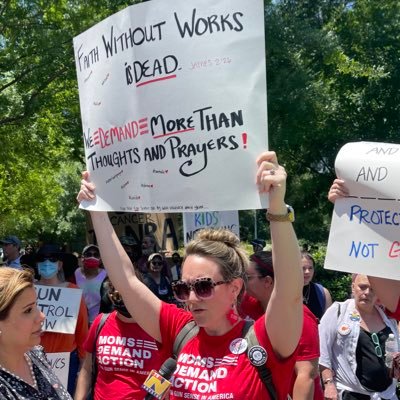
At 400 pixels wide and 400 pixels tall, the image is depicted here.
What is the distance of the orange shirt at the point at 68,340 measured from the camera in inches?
200

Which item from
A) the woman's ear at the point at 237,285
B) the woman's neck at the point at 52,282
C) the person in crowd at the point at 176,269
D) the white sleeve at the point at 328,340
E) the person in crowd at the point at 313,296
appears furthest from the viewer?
the person in crowd at the point at 176,269

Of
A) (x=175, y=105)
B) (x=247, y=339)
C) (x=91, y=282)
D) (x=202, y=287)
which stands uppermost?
(x=175, y=105)

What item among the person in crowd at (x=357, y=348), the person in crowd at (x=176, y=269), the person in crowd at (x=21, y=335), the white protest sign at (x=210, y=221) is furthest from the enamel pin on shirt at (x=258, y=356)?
the person in crowd at (x=176, y=269)

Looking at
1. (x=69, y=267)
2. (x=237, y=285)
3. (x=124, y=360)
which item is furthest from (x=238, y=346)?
(x=69, y=267)

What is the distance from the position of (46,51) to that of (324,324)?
946cm

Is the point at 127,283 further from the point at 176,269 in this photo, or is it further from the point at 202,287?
the point at 176,269

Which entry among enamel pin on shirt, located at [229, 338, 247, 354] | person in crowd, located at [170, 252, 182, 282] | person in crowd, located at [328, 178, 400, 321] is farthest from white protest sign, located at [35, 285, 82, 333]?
person in crowd, located at [170, 252, 182, 282]

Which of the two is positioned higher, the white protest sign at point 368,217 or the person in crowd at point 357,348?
the white protest sign at point 368,217

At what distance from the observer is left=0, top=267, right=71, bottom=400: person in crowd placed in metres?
2.82

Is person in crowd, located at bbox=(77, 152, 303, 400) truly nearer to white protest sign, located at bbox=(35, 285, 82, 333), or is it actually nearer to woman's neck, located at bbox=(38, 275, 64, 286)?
white protest sign, located at bbox=(35, 285, 82, 333)

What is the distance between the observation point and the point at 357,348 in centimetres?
480

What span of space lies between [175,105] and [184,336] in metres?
1.04

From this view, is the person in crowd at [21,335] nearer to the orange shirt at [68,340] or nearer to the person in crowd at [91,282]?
the orange shirt at [68,340]

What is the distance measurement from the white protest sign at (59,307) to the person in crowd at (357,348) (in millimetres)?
1894
